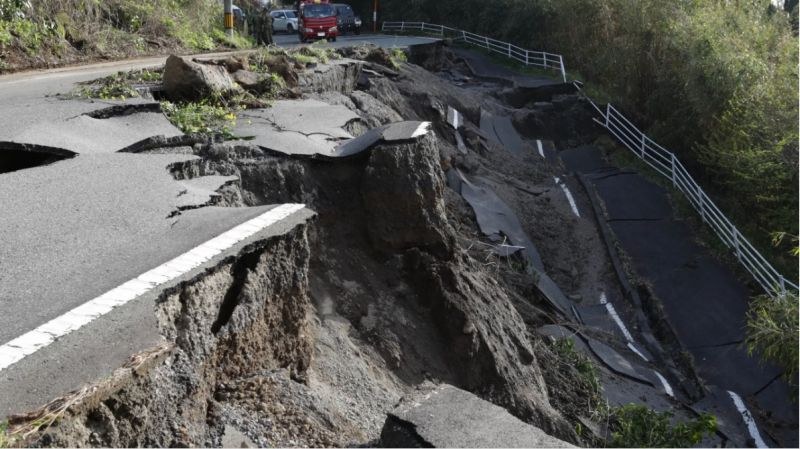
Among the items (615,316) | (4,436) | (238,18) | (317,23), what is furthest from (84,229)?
(317,23)

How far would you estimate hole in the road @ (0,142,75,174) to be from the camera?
28.2 feet

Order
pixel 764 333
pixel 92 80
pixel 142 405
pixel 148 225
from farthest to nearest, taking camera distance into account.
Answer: pixel 92 80 → pixel 764 333 → pixel 148 225 → pixel 142 405

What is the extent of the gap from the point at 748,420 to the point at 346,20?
103 feet

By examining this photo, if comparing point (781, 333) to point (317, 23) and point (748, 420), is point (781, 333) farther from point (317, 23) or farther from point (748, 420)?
point (317, 23)

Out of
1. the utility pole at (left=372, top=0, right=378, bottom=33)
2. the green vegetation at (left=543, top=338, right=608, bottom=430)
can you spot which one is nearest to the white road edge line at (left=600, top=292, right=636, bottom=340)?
the green vegetation at (left=543, top=338, right=608, bottom=430)

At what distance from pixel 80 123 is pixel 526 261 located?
801 centimetres

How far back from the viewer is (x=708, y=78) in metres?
21.6

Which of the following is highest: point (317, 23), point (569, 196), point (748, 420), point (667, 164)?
point (317, 23)

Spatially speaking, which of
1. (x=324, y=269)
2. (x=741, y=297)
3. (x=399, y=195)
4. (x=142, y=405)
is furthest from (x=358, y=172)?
(x=741, y=297)

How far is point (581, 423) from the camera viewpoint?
30.8ft

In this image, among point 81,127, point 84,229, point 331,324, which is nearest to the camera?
point 84,229

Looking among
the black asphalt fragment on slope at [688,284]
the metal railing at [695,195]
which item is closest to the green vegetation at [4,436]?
the black asphalt fragment on slope at [688,284]

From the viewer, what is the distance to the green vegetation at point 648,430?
942 cm

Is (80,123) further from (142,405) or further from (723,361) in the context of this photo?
(723,361)
